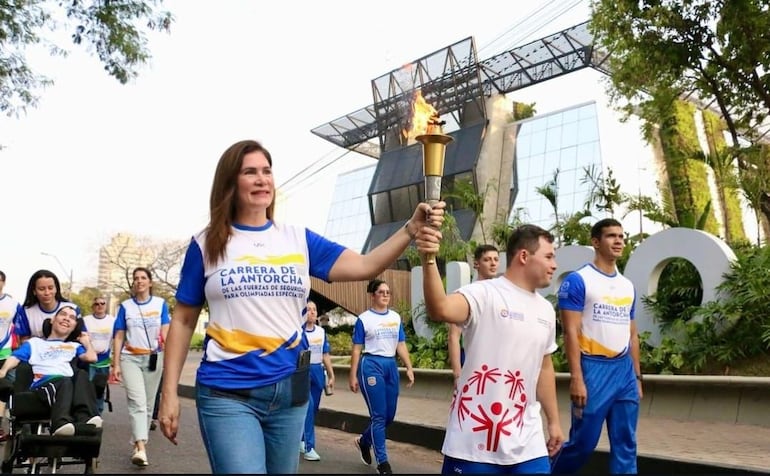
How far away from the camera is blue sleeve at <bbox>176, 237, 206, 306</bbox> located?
3.28 metres

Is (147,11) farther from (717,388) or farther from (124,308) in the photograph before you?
(717,388)

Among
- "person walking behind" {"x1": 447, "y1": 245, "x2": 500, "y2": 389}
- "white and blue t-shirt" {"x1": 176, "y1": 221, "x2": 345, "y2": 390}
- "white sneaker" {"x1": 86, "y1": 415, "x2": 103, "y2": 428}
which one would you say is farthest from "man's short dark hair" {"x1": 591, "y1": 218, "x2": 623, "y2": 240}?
"white sneaker" {"x1": 86, "y1": 415, "x2": 103, "y2": 428}

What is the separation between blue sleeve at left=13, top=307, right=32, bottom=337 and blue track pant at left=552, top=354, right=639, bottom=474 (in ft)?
18.4

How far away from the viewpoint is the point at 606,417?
5.77 m

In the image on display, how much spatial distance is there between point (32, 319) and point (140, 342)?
1.10 meters

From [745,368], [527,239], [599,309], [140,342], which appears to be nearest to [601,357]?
[599,309]

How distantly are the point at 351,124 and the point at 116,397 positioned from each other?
24145 mm

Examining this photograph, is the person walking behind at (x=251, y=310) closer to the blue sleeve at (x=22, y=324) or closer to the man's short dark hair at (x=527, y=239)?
the man's short dark hair at (x=527, y=239)

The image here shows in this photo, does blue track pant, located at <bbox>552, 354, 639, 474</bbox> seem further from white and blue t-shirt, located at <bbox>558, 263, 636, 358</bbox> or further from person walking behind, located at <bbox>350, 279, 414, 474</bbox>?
person walking behind, located at <bbox>350, 279, 414, 474</bbox>

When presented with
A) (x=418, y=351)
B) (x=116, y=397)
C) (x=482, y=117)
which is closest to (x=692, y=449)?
(x=418, y=351)

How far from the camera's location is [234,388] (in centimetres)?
308

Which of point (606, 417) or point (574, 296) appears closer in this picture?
point (606, 417)

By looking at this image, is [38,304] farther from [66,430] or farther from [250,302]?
[250,302]

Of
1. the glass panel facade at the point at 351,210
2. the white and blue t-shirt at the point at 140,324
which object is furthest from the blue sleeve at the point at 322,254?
the glass panel facade at the point at 351,210
